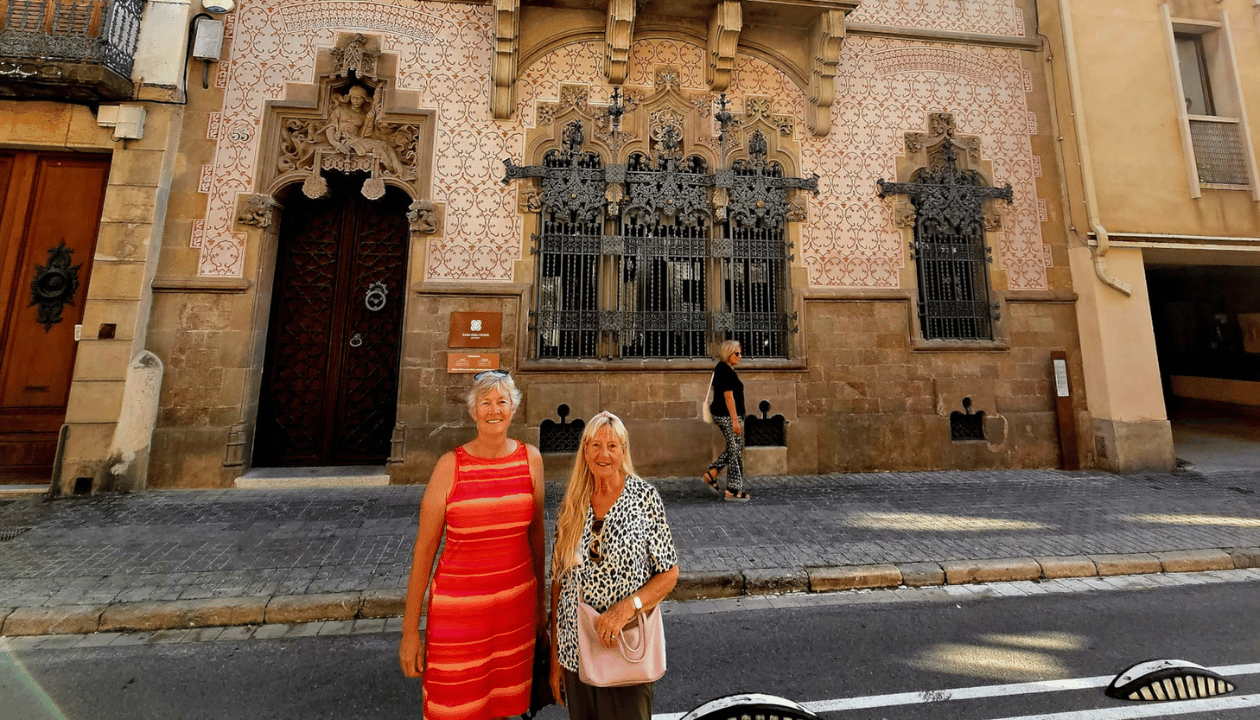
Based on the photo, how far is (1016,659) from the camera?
3.04 metres

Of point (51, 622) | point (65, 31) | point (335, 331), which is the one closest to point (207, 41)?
point (65, 31)

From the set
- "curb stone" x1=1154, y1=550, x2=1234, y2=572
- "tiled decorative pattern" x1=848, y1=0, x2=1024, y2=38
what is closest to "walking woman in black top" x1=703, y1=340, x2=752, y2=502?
"curb stone" x1=1154, y1=550, x2=1234, y2=572

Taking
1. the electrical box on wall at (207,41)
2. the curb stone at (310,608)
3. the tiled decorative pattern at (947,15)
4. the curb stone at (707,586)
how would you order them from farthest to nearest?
1. the tiled decorative pattern at (947,15)
2. the electrical box on wall at (207,41)
3. the curb stone at (707,586)
4. the curb stone at (310,608)

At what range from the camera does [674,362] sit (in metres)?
7.55

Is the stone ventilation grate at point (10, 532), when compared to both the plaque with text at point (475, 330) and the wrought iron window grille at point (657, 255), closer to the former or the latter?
the plaque with text at point (475, 330)

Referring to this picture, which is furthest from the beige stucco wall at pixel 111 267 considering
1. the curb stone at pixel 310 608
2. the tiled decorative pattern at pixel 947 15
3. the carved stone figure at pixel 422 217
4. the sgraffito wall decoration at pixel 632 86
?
the tiled decorative pattern at pixel 947 15

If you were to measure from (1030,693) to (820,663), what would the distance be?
1.11 m

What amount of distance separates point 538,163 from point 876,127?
5.88m

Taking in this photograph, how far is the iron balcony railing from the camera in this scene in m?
6.20

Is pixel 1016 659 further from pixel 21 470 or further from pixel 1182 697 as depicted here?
pixel 21 470

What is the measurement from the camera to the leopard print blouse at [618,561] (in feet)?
5.74

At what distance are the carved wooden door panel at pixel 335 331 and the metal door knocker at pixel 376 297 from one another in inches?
0.6

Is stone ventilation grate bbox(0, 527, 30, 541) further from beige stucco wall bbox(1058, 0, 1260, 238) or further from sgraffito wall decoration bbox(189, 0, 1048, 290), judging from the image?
beige stucco wall bbox(1058, 0, 1260, 238)

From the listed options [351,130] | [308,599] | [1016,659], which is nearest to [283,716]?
[308,599]
